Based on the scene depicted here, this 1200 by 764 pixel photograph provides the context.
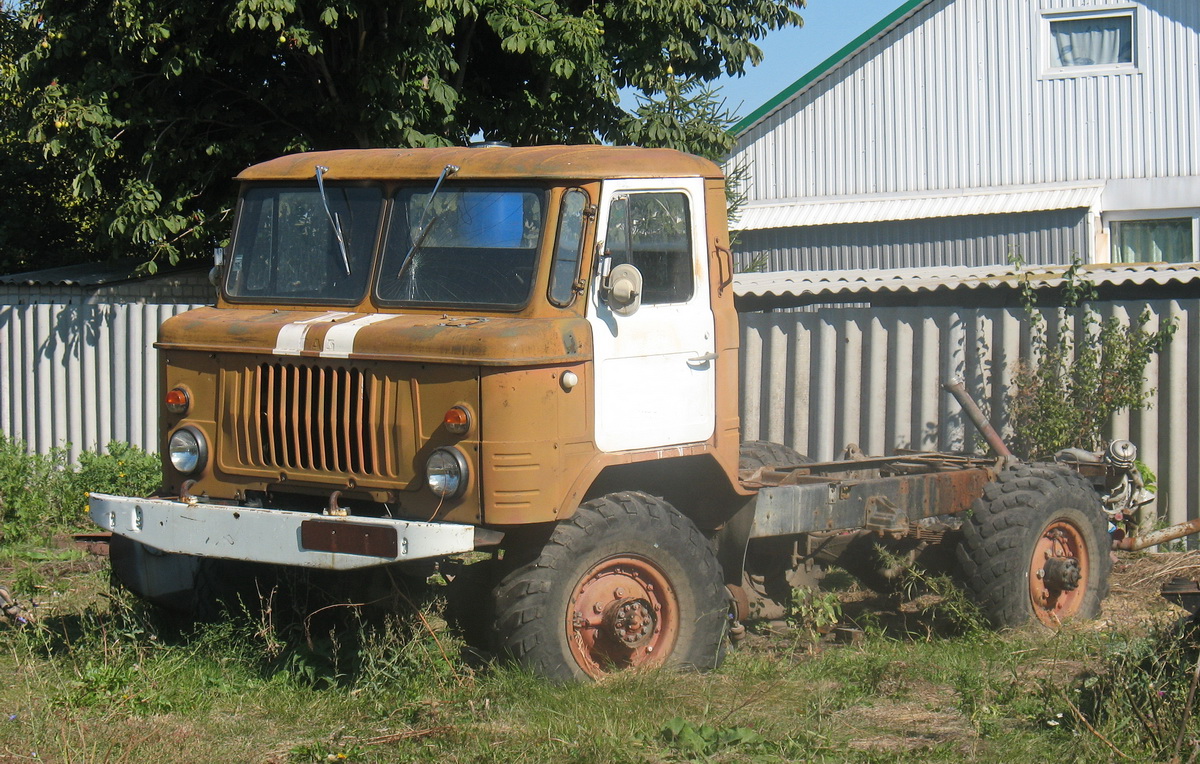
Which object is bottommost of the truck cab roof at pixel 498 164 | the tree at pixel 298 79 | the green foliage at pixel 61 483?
the green foliage at pixel 61 483

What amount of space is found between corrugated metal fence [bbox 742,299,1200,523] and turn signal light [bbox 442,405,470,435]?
5.55 meters

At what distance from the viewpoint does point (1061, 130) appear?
18047 mm

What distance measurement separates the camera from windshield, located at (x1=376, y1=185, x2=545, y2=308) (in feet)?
19.3

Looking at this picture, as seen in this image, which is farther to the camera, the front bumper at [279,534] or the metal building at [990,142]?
the metal building at [990,142]

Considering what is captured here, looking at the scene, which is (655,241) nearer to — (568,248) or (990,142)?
(568,248)

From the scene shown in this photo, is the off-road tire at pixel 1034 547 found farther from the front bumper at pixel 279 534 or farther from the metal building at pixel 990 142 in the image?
the metal building at pixel 990 142

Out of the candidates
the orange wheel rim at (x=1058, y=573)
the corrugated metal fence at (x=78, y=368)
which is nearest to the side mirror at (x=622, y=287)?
the orange wheel rim at (x=1058, y=573)

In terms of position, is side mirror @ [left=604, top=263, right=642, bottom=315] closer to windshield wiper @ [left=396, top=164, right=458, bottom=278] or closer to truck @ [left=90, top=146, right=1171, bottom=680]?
truck @ [left=90, top=146, right=1171, bottom=680]

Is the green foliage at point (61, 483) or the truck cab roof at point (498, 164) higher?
the truck cab roof at point (498, 164)

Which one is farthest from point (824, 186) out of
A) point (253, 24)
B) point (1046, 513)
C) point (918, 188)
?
point (1046, 513)

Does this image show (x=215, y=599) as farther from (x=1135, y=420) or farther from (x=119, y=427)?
(x=1135, y=420)

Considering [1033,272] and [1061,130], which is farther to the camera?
[1061,130]

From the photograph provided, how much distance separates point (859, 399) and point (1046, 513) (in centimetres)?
326

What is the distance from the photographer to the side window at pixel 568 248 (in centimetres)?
580
